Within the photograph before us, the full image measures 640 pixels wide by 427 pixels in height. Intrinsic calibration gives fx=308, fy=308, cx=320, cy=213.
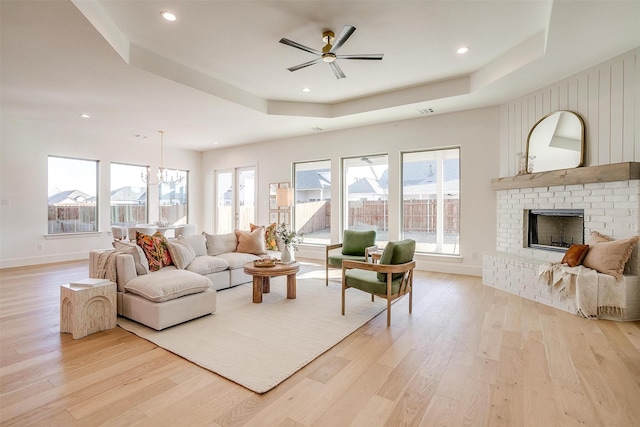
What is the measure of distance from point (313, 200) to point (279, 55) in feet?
12.7

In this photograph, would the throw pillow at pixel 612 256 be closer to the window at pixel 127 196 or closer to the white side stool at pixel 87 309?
the white side stool at pixel 87 309

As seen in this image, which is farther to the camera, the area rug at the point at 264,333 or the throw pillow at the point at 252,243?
the throw pillow at the point at 252,243

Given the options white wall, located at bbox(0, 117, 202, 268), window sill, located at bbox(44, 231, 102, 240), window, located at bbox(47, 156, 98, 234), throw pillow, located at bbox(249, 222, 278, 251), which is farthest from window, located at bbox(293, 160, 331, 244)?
window, located at bbox(47, 156, 98, 234)

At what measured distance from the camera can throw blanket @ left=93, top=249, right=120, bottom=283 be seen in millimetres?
3373

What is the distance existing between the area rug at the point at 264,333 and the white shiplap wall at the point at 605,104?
11.0ft

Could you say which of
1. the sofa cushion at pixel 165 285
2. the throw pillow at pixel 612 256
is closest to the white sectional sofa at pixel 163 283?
the sofa cushion at pixel 165 285

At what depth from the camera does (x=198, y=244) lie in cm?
471

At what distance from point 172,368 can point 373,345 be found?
1.66 meters

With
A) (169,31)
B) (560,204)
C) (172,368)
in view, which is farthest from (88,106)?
(560,204)

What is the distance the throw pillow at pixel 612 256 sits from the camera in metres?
3.33

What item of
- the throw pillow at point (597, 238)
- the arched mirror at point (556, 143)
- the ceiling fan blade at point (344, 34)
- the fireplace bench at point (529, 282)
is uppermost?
the ceiling fan blade at point (344, 34)

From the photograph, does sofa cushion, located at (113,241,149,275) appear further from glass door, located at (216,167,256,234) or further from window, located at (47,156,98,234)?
glass door, located at (216,167,256,234)

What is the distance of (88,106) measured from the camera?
17.0ft

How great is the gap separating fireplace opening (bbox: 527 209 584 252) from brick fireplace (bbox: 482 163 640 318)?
0.06 metres
